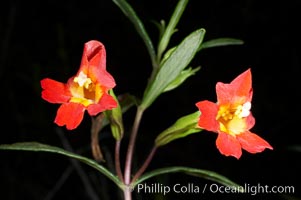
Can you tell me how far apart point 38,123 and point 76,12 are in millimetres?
857

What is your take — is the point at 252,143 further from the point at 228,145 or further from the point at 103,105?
the point at 103,105

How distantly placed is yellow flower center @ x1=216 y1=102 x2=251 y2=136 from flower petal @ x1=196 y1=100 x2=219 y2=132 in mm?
89

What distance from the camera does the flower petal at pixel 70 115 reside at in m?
1.11

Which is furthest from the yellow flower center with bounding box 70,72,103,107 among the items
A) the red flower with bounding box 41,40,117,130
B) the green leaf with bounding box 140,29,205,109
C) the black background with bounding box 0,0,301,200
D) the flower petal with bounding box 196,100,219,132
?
the black background with bounding box 0,0,301,200

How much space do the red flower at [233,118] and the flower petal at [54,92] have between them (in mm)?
307

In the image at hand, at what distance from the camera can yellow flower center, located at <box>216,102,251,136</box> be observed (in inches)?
47.9

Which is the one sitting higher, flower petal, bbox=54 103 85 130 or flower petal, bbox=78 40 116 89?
flower petal, bbox=78 40 116 89

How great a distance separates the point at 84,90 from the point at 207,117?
33 cm

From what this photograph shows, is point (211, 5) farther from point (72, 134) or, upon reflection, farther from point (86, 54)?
point (86, 54)

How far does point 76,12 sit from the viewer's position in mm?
3375

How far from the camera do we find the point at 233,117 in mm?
1257

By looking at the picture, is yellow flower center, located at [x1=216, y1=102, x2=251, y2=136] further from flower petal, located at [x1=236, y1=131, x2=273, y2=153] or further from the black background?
the black background

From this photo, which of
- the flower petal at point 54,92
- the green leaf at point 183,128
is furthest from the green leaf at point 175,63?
the flower petal at point 54,92

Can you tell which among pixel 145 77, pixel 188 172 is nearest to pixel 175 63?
pixel 188 172
